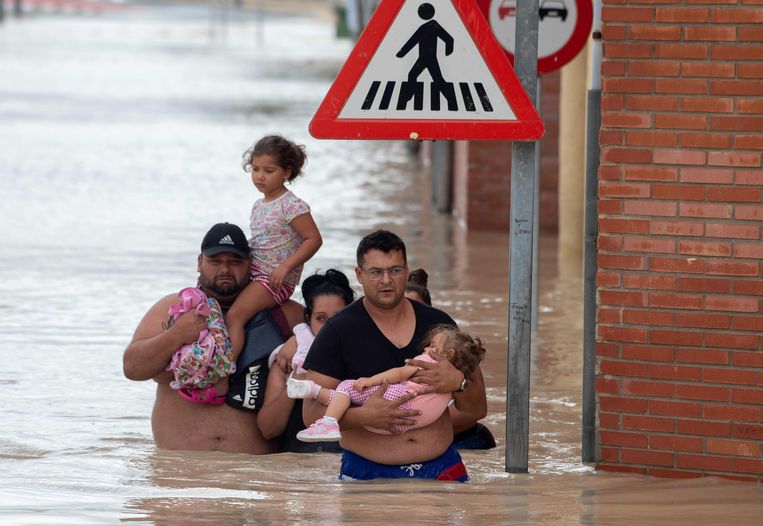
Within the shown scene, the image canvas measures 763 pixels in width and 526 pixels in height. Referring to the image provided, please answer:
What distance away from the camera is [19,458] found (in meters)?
7.47

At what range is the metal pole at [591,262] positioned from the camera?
678 centimetres

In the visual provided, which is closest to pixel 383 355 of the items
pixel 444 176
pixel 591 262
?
pixel 591 262

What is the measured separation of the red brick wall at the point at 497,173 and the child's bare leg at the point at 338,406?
9.88m

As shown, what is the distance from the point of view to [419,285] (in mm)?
7449

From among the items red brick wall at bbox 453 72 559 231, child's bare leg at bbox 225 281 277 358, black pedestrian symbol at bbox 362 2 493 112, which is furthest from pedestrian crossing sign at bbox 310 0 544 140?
red brick wall at bbox 453 72 559 231

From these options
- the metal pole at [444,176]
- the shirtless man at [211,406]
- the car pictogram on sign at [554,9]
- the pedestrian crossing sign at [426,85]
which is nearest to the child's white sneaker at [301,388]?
the pedestrian crossing sign at [426,85]

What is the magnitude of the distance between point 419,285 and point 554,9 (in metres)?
2.84

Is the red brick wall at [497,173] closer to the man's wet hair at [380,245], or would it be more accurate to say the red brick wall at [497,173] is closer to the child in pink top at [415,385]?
the man's wet hair at [380,245]

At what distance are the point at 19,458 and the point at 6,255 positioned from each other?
6.71 m

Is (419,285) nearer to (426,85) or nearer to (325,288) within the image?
(325,288)

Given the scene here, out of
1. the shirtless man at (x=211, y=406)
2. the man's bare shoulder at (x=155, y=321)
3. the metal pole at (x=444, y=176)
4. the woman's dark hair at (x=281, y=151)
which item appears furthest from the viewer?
the metal pole at (x=444, y=176)

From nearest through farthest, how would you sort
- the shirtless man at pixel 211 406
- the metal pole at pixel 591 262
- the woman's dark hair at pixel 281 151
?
1. the metal pole at pixel 591 262
2. the shirtless man at pixel 211 406
3. the woman's dark hair at pixel 281 151

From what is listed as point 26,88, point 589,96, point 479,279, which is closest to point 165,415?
point 589,96

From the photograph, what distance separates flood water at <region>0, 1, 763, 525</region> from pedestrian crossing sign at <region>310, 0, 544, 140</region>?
52.3 inches
